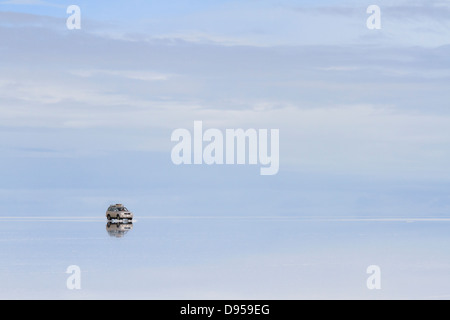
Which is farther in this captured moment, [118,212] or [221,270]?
[118,212]

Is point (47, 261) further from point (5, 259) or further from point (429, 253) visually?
point (429, 253)

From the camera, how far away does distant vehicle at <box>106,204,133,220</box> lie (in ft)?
284

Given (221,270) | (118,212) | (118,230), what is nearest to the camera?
(221,270)

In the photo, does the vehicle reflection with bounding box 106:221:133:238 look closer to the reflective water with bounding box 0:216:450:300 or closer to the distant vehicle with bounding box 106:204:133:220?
the distant vehicle with bounding box 106:204:133:220

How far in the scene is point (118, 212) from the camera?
87.9m

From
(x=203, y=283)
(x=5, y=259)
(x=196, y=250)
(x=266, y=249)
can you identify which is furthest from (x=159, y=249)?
(x=203, y=283)

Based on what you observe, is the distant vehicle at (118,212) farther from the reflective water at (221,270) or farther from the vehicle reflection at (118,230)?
the reflective water at (221,270)

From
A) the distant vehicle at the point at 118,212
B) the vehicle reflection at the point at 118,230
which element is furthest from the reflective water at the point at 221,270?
the distant vehicle at the point at 118,212

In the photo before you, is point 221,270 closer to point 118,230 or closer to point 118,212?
point 118,230

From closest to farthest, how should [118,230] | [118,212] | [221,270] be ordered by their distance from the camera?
1. [221,270]
2. [118,230]
3. [118,212]

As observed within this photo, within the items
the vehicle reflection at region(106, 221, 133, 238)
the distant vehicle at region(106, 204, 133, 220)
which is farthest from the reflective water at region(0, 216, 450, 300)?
the distant vehicle at region(106, 204, 133, 220)

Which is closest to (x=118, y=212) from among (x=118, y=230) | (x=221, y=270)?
(x=118, y=230)

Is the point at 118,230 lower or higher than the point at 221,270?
higher
